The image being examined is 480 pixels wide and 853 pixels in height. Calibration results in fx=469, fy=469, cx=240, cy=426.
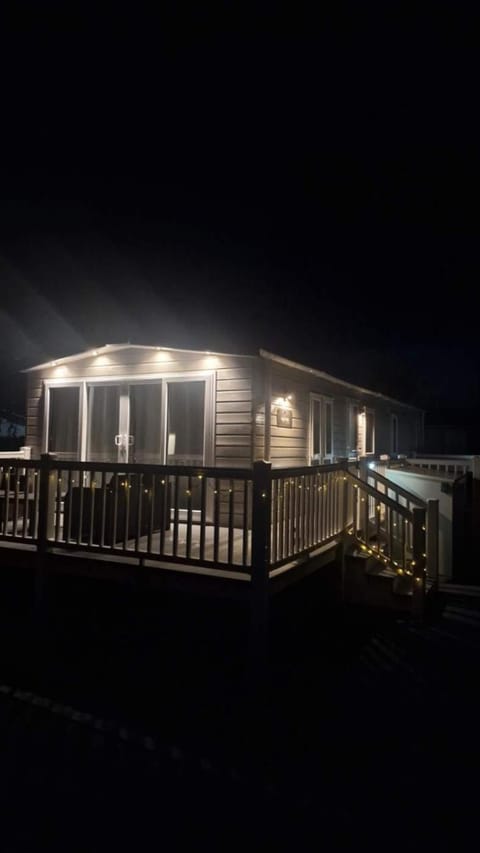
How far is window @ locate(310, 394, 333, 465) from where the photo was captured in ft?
29.0

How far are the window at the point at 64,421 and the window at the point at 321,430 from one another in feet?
13.6

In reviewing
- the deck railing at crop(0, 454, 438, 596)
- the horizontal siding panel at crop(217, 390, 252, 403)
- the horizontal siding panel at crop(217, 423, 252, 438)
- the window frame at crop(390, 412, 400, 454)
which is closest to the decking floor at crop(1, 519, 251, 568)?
the deck railing at crop(0, 454, 438, 596)

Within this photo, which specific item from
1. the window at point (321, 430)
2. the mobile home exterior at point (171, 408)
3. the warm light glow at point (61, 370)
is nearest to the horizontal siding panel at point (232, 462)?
the mobile home exterior at point (171, 408)

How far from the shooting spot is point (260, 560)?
149 inches

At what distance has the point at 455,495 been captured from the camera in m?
6.81

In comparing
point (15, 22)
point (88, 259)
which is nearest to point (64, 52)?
point (15, 22)

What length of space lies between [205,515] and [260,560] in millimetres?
621

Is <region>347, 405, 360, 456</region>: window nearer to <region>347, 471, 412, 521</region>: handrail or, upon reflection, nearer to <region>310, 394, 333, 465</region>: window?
<region>310, 394, 333, 465</region>: window

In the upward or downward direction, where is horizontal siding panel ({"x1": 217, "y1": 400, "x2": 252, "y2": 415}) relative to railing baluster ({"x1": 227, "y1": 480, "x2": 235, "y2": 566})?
upward

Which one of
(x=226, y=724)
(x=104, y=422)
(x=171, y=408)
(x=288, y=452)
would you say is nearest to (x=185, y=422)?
(x=171, y=408)

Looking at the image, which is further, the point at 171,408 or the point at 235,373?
the point at 171,408

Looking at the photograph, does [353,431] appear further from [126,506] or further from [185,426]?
[126,506]

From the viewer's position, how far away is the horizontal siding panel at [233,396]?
6.34 metres

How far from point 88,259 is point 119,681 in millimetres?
15884
